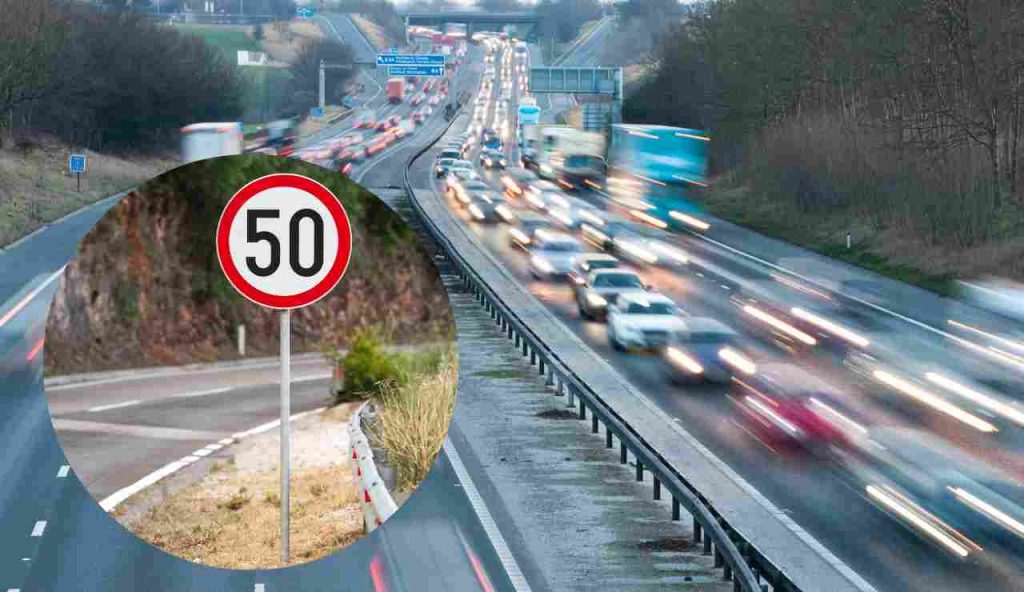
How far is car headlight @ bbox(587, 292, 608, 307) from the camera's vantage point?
39531 millimetres

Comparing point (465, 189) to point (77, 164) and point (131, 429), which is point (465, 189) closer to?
point (77, 164)

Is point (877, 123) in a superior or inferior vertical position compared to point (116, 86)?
inferior

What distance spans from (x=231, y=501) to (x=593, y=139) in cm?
8281

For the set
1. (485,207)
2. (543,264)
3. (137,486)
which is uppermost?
(137,486)

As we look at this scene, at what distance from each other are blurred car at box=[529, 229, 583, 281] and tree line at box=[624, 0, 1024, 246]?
11167 millimetres

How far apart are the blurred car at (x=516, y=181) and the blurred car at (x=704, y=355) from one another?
5107 cm

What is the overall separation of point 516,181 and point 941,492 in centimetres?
6874

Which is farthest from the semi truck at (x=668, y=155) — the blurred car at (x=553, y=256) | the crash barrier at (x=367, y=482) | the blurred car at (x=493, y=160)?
the crash barrier at (x=367, y=482)

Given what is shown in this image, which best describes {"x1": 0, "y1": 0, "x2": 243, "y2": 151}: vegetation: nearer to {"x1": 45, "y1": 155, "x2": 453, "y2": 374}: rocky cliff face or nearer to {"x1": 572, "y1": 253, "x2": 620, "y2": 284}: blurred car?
{"x1": 572, "y1": 253, "x2": 620, "y2": 284}: blurred car

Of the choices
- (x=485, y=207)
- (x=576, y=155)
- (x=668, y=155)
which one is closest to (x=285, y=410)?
(x=668, y=155)

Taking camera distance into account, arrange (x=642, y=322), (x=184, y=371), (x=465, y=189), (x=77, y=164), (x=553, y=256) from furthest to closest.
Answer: (x=465, y=189)
(x=77, y=164)
(x=553, y=256)
(x=642, y=322)
(x=184, y=371)

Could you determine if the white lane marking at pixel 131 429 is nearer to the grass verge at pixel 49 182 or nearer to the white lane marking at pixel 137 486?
the white lane marking at pixel 137 486

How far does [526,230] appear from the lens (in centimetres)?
5912

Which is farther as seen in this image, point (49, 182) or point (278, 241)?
point (49, 182)
